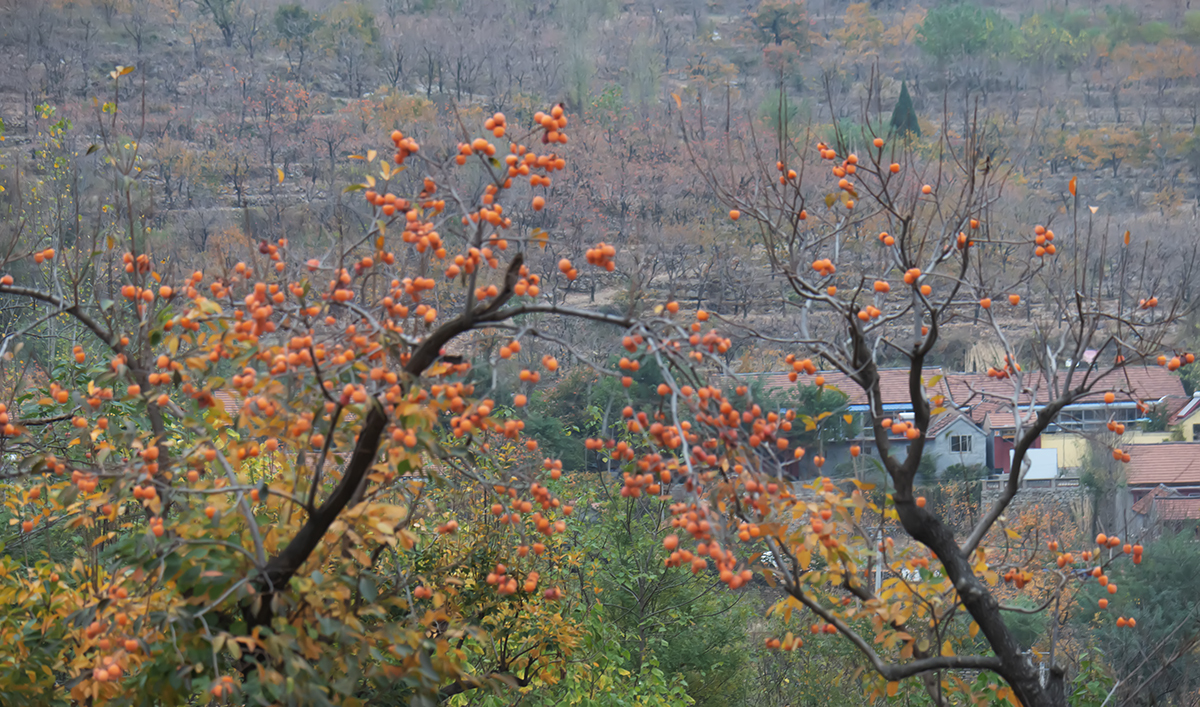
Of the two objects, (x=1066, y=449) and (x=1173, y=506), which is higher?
(x=1173, y=506)

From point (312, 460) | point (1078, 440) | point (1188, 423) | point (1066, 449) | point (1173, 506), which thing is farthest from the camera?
point (1066, 449)

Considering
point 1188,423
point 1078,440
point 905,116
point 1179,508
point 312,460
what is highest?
point 312,460

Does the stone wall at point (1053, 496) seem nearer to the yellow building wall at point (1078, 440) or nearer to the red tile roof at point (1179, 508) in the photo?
the yellow building wall at point (1078, 440)

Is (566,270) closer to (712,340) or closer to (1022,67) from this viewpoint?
(712,340)

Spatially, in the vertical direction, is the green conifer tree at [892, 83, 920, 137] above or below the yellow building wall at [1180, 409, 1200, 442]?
above

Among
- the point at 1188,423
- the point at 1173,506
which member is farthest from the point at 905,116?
the point at 1173,506

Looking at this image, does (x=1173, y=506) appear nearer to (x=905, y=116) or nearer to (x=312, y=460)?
(x=905, y=116)

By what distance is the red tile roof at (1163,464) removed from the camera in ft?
81.0

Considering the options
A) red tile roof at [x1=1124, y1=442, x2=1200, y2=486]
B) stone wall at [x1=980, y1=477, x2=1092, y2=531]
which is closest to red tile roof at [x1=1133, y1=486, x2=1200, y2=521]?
red tile roof at [x1=1124, y1=442, x2=1200, y2=486]

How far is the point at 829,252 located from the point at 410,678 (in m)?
39.1

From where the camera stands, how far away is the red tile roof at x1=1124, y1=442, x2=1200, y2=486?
2470 cm

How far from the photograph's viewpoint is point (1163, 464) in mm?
25641

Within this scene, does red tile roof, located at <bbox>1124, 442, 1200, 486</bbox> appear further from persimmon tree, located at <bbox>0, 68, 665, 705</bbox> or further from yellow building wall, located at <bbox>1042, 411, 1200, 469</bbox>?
persimmon tree, located at <bbox>0, 68, 665, 705</bbox>

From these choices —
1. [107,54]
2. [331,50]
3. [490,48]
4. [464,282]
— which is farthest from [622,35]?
[464,282]
